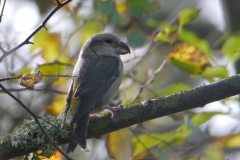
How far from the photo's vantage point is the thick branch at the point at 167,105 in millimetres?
2874

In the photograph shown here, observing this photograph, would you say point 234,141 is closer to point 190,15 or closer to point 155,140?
point 155,140

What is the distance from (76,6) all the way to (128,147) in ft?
8.52

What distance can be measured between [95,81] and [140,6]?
1.59 metres

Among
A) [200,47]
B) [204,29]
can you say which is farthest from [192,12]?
[204,29]

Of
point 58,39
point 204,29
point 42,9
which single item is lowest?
point 58,39

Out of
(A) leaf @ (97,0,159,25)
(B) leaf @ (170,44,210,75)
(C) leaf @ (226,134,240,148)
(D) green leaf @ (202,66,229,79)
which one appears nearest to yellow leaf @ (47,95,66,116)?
(A) leaf @ (97,0,159,25)

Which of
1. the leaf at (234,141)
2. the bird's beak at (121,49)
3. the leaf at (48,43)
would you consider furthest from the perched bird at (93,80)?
the leaf at (234,141)

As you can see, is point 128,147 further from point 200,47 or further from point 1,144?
point 200,47

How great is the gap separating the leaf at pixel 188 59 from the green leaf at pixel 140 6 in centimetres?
113

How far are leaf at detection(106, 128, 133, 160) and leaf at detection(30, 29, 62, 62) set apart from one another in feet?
6.80

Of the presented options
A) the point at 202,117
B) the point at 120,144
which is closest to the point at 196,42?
the point at 202,117

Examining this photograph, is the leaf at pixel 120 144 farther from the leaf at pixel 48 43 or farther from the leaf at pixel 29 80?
the leaf at pixel 48 43

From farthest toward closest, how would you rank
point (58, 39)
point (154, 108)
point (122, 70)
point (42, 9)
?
point (42, 9) < point (58, 39) < point (122, 70) < point (154, 108)

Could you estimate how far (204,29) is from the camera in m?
9.74
